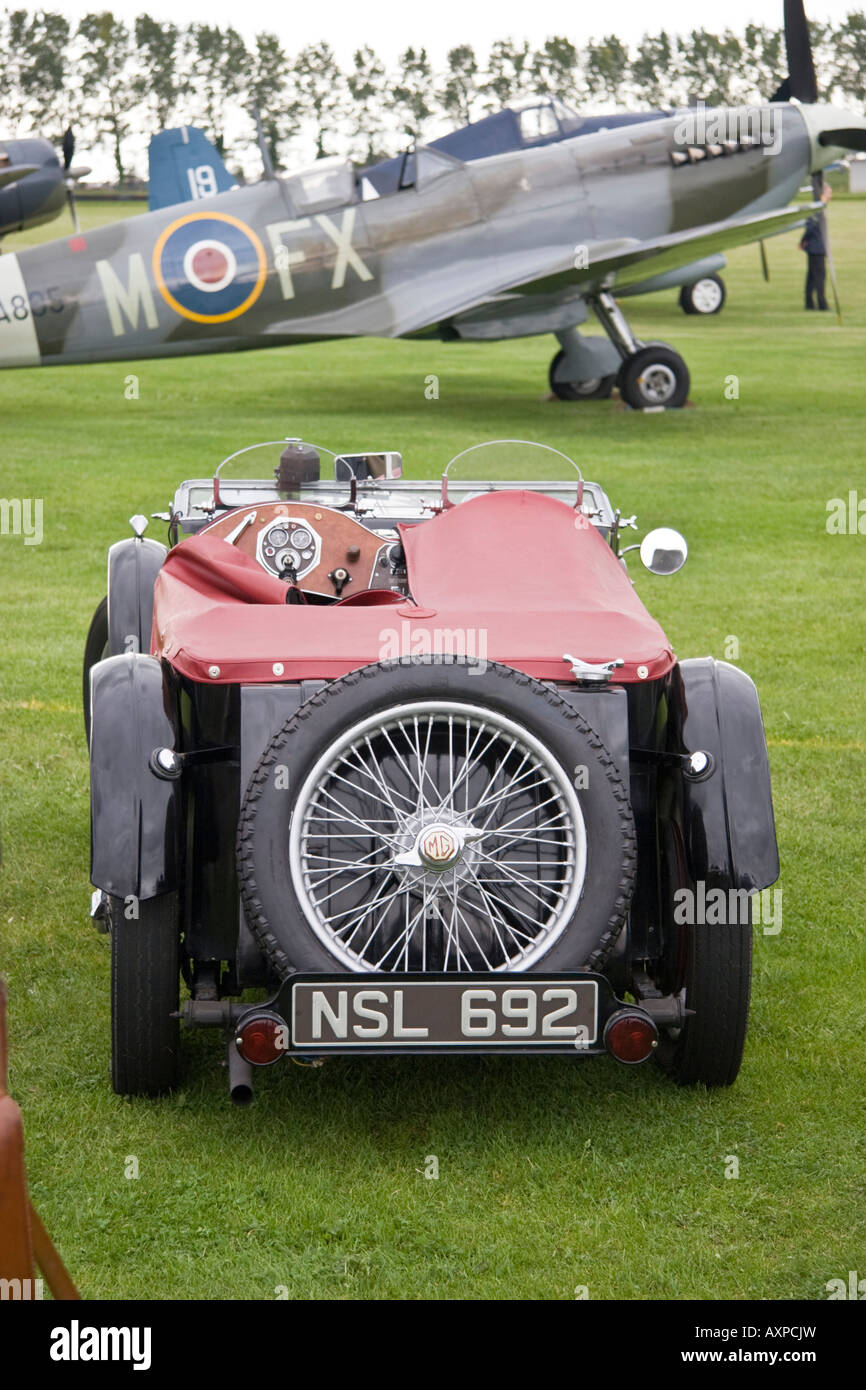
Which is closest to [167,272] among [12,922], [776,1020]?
[12,922]

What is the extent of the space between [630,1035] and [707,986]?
34cm

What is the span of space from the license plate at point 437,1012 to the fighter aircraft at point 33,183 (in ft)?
80.4

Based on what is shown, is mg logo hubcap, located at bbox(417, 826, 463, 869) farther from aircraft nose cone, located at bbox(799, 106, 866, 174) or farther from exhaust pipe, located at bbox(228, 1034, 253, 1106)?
aircraft nose cone, located at bbox(799, 106, 866, 174)

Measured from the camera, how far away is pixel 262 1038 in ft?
12.8

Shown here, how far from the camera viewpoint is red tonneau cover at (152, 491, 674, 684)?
13.8ft

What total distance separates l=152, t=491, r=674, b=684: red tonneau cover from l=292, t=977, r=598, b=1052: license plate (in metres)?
0.84

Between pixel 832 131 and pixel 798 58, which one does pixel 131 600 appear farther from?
pixel 798 58

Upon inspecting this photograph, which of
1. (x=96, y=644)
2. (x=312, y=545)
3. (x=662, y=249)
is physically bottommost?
(x=96, y=644)

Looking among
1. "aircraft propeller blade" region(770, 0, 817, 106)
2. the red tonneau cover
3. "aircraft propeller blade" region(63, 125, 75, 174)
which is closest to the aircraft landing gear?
"aircraft propeller blade" region(770, 0, 817, 106)

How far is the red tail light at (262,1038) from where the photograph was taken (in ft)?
12.8

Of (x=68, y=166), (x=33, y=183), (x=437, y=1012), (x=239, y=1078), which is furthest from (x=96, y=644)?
(x=33, y=183)

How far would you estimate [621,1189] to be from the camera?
4.02m

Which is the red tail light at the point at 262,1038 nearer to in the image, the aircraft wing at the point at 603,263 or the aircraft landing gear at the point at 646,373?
the aircraft wing at the point at 603,263

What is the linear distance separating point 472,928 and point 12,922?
2.29 metres
